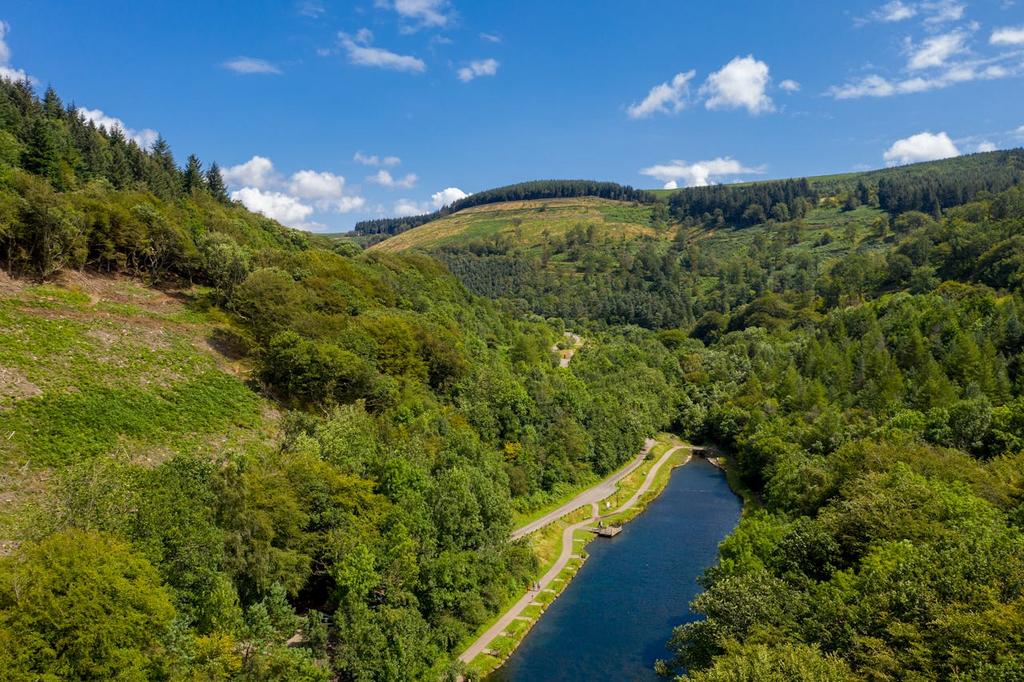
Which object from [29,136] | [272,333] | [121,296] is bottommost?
[272,333]

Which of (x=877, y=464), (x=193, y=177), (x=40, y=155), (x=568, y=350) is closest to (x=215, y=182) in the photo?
(x=193, y=177)

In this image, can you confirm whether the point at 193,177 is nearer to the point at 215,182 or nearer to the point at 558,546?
the point at 215,182

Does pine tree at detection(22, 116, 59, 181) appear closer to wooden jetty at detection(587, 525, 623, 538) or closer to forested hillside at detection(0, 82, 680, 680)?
forested hillside at detection(0, 82, 680, 680)

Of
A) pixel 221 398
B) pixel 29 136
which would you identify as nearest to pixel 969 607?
pixel 221 398

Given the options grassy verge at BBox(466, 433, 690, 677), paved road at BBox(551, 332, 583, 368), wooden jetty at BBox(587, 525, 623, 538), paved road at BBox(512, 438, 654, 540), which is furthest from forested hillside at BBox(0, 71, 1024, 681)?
paved road at BBox(551, 332, 583, 368)

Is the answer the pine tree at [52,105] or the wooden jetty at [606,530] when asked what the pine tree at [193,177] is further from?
the wooden jetty at [606,530]

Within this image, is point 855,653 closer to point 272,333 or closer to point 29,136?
point 272,333

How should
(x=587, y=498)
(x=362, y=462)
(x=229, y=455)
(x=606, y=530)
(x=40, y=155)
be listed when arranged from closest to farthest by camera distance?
(x=229, y=455), (x=362, y=462), (x=606, y=530), (x=40, y=155), (x=587, y=498)
